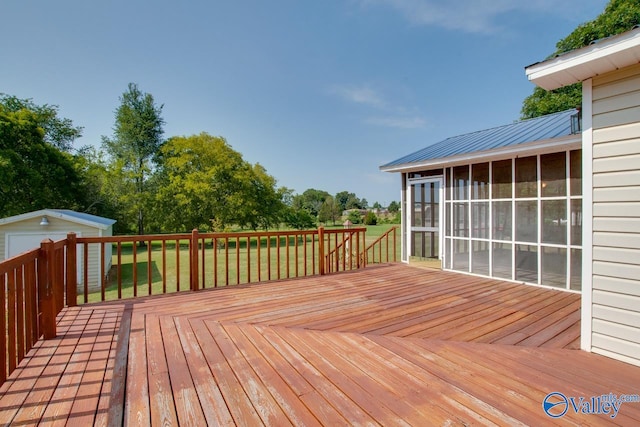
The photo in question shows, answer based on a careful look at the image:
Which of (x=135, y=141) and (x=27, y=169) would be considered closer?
(x=27, y=169)

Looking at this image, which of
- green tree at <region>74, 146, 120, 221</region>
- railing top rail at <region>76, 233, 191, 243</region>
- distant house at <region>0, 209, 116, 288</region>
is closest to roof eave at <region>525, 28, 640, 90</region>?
railing top rail at <region>76, 233, 191, 243</region>

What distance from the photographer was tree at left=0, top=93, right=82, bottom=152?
644 inches

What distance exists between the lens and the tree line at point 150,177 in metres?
17.1

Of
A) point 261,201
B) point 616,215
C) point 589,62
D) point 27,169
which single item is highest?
point 27,169

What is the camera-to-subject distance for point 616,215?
2.14m

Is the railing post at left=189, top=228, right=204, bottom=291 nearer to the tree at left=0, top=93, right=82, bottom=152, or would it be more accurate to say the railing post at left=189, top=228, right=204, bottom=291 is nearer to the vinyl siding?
the vinyl siding

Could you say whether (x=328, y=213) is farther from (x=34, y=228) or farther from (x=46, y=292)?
(x=46, y=292)

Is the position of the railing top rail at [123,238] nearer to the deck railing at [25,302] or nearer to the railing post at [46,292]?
the deck railing at [25,302]

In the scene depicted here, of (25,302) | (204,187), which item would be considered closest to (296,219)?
(204,187)

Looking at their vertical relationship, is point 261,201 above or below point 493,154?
below

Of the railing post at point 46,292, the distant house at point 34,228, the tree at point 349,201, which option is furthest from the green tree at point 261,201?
the tree at point 349,201

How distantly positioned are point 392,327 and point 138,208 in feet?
67.4

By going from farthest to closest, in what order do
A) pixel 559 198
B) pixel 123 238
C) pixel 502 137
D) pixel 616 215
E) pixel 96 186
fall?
pixel 96 186 < pixel 502 137 < pixel 559 198 < pixel 123 238 < pixel 616 215

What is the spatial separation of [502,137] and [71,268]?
649 cm
